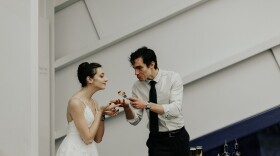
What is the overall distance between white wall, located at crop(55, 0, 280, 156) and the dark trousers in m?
0.87

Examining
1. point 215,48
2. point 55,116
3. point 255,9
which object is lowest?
point 55,116

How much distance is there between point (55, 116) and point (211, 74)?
1694 millimetres

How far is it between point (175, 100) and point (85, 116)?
0.71m

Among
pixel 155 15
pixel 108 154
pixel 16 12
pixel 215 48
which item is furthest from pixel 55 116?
pixel 16 12

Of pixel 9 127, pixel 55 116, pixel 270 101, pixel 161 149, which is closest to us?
pixel 9 127

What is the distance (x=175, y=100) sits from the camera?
3.07 metres

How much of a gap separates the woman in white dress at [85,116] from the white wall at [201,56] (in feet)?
3.92

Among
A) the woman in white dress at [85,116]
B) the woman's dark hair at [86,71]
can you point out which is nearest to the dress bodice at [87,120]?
the woman in white dress at [85,116]

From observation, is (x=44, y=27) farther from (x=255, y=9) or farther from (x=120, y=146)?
(x=255, y=9)

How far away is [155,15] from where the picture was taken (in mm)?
4039

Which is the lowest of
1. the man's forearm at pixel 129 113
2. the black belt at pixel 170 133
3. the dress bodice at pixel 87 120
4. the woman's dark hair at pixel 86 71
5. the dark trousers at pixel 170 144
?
the dark trousers at pixel 170 144

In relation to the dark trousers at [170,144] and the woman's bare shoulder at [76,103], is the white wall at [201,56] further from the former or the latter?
the woman's bare shoulder at [76,103]

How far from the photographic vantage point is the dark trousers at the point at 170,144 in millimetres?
3076

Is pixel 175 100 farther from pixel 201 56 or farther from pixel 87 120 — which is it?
pixel 201 56
